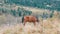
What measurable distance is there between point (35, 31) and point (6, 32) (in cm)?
82

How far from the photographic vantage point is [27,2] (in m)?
198

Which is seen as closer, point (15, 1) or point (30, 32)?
point (30, 32)

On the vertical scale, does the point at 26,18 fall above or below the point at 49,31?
below

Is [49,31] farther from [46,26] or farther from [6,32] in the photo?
[6,32]

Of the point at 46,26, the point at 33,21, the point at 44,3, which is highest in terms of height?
the point at 46,26

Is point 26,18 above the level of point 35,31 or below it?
below

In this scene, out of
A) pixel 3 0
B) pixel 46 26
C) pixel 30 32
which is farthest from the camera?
pixel 3 0

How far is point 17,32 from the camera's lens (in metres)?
6.20

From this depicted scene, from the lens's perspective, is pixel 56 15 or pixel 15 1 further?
pixel 15 1

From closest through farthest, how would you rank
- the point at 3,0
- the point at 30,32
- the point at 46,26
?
the point at 30,32 → the point at 46,26 → the point at 3,0

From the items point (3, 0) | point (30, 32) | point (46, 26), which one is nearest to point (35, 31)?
point (30, 32)

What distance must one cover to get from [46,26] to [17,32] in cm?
118

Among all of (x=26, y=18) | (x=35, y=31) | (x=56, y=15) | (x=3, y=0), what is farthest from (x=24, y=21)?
(x=3, y=0)

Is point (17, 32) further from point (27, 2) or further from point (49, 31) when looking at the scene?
point (27, 2)
